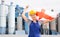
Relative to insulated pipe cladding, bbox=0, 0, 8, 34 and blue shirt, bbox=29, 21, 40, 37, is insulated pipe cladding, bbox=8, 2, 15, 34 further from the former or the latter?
blue shirt, bbox=29, 21, 40, 37

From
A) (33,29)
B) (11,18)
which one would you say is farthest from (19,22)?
(33,29)

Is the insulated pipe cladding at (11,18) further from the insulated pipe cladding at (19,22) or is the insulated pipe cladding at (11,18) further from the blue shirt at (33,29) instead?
the blue shirt at (33,29)

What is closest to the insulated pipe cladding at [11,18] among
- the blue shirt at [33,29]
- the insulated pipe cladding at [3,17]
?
the insulated pipe cladding at [3,17]

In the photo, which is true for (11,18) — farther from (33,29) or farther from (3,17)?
(33,29)

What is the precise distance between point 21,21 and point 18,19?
0.04m

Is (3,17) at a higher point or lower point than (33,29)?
higher

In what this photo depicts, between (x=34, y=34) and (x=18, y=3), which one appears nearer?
(x=34, y=34)

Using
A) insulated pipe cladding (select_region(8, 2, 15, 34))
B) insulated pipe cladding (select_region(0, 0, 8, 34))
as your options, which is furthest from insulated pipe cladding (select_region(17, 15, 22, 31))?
insulated pipe cladding (select_region(0, 0, 8, 34))

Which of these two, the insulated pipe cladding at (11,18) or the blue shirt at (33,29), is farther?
the insulated pipe cladding at (11,18)

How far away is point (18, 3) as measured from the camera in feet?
7.16

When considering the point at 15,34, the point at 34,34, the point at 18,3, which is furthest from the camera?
the point at 18,3

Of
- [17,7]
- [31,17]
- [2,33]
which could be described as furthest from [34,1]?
[31,17]

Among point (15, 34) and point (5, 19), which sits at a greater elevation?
point (5, 19)

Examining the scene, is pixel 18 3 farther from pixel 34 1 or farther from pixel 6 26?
pixel 6 26
